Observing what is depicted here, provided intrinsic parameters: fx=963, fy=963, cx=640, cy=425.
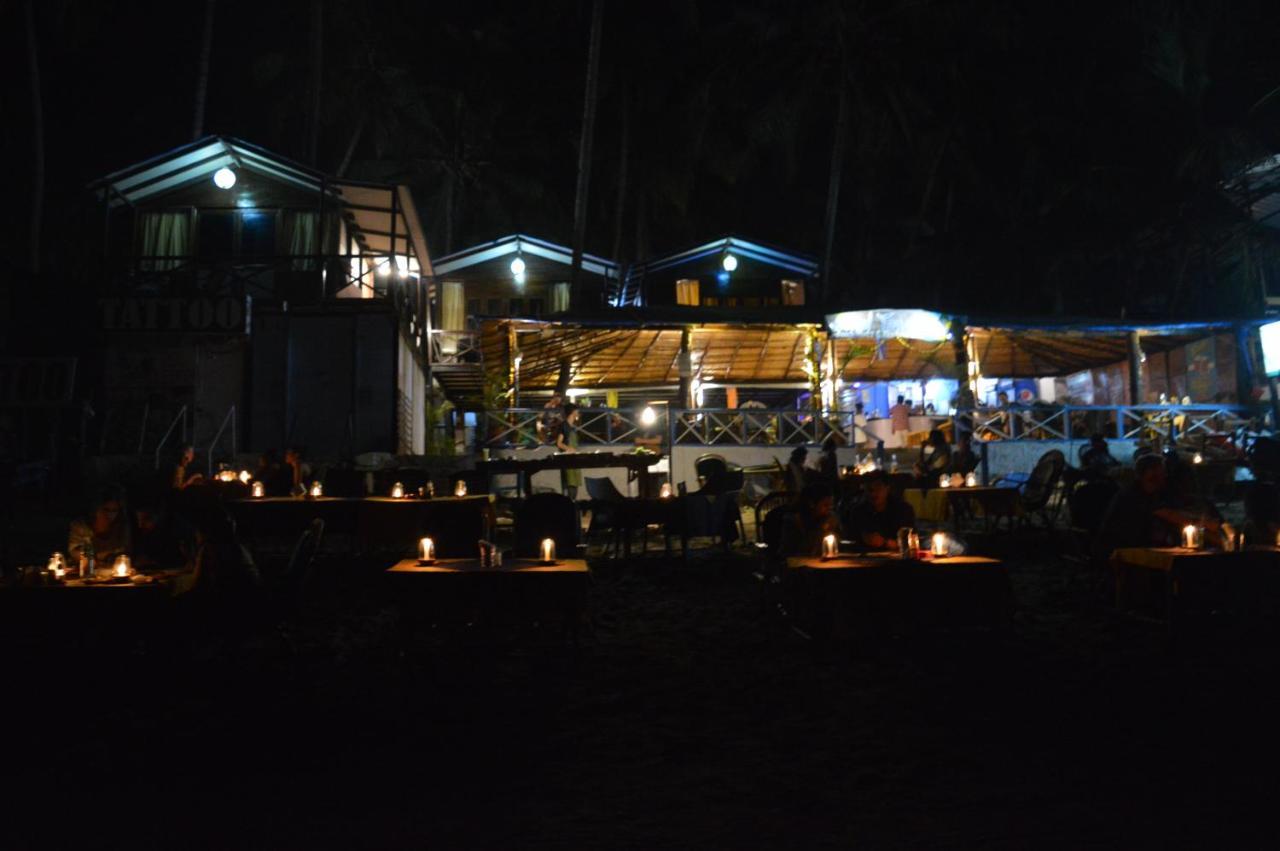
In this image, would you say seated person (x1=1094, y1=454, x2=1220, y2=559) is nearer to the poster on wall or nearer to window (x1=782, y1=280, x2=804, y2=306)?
the poster on wall

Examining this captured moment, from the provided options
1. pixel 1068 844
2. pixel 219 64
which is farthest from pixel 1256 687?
pixel 219 64

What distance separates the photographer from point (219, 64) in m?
36.2

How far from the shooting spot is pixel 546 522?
8523 millimetres

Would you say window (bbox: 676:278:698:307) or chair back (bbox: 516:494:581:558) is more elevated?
window (bbox: 676:278:698:307)

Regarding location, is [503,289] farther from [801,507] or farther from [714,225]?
[801,507]

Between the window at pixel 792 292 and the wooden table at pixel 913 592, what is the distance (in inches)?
1004

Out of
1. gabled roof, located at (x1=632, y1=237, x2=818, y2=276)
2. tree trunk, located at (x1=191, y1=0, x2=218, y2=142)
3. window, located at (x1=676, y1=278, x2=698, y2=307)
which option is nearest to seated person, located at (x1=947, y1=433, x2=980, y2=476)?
window, located at (x1=676, y1=278, x2=698, y2=307)

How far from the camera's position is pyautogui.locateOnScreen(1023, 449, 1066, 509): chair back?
42.1 ft

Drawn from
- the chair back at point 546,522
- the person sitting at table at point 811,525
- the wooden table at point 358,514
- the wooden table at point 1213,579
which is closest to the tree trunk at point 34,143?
the wooden table at point 358,514

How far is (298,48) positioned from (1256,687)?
3561 centimetres

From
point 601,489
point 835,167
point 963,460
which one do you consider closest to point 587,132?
point 835,167

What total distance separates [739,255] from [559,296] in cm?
598

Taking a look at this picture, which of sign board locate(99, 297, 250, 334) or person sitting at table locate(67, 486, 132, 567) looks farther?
sign board locate(99, 297, 250, 334)

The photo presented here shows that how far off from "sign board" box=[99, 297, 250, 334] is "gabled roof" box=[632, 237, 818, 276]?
612 inches
